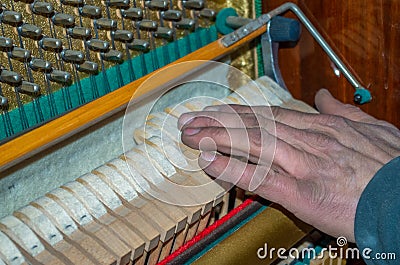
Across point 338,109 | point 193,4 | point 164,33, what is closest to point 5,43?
point 164,33

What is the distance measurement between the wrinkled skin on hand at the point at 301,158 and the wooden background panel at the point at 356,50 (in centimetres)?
34

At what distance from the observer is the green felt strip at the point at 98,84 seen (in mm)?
1257

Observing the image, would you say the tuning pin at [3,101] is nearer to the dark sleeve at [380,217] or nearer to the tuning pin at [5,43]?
the tuning pin at [5,43]

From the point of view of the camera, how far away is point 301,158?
1.11m

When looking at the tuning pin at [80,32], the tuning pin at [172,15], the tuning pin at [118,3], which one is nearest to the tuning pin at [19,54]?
the tuning pin at [80,32]

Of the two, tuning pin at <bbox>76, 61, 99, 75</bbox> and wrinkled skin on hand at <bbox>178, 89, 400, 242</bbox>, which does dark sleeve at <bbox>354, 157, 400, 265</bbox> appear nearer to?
wrinkled skin on hand at <bbox>178, 89, 400, 242</bbox>

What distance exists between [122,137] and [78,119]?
0.25 m

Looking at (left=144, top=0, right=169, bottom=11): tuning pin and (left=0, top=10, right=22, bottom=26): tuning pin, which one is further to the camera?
(left=144, top=0, right=169, bottom=11): tuning pin

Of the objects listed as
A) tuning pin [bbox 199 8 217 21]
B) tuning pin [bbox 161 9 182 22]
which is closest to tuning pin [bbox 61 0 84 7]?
tuning pin [bbox 161 9 182 22]

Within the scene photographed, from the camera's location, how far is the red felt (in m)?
1.18

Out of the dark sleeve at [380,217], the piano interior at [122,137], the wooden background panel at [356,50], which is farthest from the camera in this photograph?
the wooden background panel at [356,50]

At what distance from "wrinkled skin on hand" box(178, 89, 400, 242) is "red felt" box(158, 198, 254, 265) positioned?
0.12 m

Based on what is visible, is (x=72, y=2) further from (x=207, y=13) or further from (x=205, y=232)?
(x=205, y=232)

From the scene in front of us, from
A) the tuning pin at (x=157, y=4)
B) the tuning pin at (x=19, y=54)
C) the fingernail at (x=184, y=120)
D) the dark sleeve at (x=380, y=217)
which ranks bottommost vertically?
the dark sleeve at (x=380, y=217)
